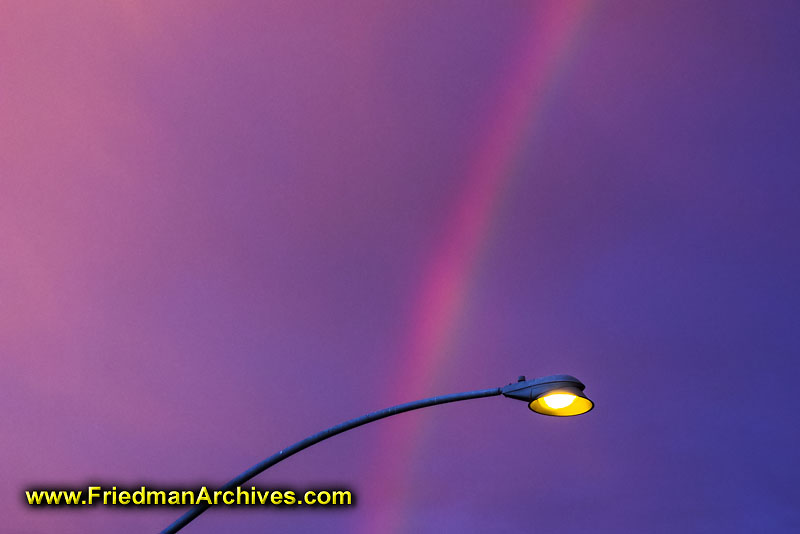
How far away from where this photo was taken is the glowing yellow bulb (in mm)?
8203

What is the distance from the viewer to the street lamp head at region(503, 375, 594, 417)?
26.4ft

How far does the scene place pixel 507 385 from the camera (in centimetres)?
833

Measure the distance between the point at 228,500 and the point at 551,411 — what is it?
15.1 ft

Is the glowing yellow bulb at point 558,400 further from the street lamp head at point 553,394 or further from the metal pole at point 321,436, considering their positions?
the metal pole at point 321,436

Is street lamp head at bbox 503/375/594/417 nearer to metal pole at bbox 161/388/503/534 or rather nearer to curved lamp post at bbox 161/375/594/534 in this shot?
curved lamp post at bbox 161/375/594/534

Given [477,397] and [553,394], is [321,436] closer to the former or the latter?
[477,397]

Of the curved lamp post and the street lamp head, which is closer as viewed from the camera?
the curved lamp post

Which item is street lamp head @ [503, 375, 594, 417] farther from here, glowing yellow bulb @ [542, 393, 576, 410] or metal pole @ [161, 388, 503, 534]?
metal pole @ [161, 388, 503, 534]

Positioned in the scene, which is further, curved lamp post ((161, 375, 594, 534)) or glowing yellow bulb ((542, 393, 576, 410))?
glowing yellow bulb ((542, 393, 576, 410))

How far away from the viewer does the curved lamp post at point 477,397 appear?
26.0ft

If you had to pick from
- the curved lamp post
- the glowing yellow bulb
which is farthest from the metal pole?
the glowing yellow bulb

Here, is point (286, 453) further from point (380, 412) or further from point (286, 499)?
point (286, 499)

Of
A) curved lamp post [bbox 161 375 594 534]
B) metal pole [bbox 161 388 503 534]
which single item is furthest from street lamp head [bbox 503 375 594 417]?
metal pole [bbox 161 388 503 534]

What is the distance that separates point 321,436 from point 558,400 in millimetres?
2394
